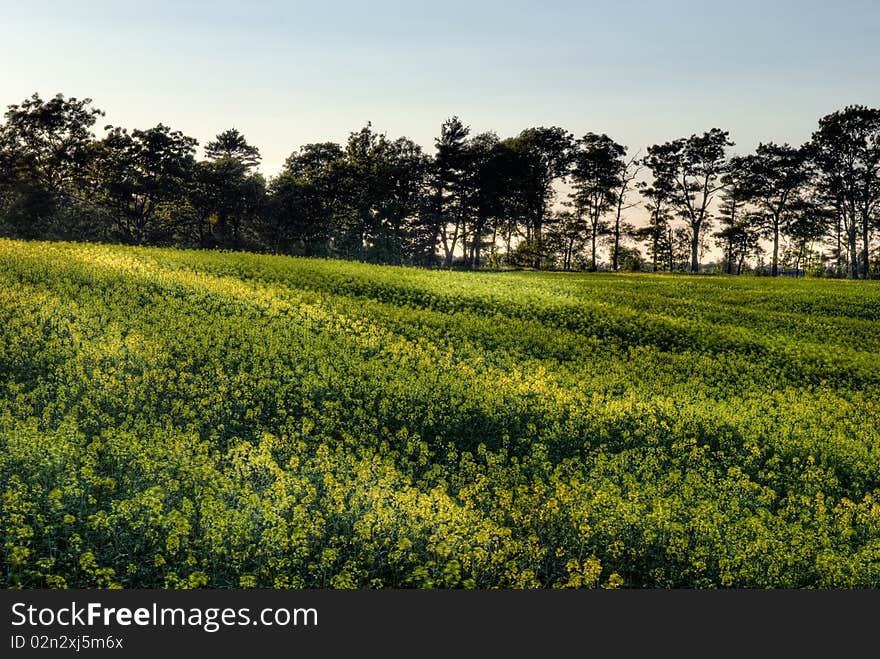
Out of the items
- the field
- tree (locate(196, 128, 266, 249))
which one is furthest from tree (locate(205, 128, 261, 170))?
the field

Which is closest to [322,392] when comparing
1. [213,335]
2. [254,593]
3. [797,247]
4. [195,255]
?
[213,335]

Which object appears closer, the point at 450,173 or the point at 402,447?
the point at 402,447

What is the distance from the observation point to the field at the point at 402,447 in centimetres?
862

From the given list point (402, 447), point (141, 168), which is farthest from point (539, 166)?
point (402, 447)

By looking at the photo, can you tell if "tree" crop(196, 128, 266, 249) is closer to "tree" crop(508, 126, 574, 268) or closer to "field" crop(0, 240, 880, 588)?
"tree" crop(508, 126, 574, 268)

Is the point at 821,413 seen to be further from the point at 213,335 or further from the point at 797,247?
the point at 797,247

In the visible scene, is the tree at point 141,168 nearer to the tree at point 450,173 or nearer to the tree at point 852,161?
the tree at point 450,173

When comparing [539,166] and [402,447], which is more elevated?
[539,166]

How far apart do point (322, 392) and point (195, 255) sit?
22166 millimetres

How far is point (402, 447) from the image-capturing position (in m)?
12.7

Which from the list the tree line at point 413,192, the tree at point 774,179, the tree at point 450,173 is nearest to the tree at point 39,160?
the tree line at point 413,192

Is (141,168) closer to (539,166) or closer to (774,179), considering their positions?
(539,166)

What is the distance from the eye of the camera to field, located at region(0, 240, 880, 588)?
28.3 ft

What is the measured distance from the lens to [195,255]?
3378 cm
